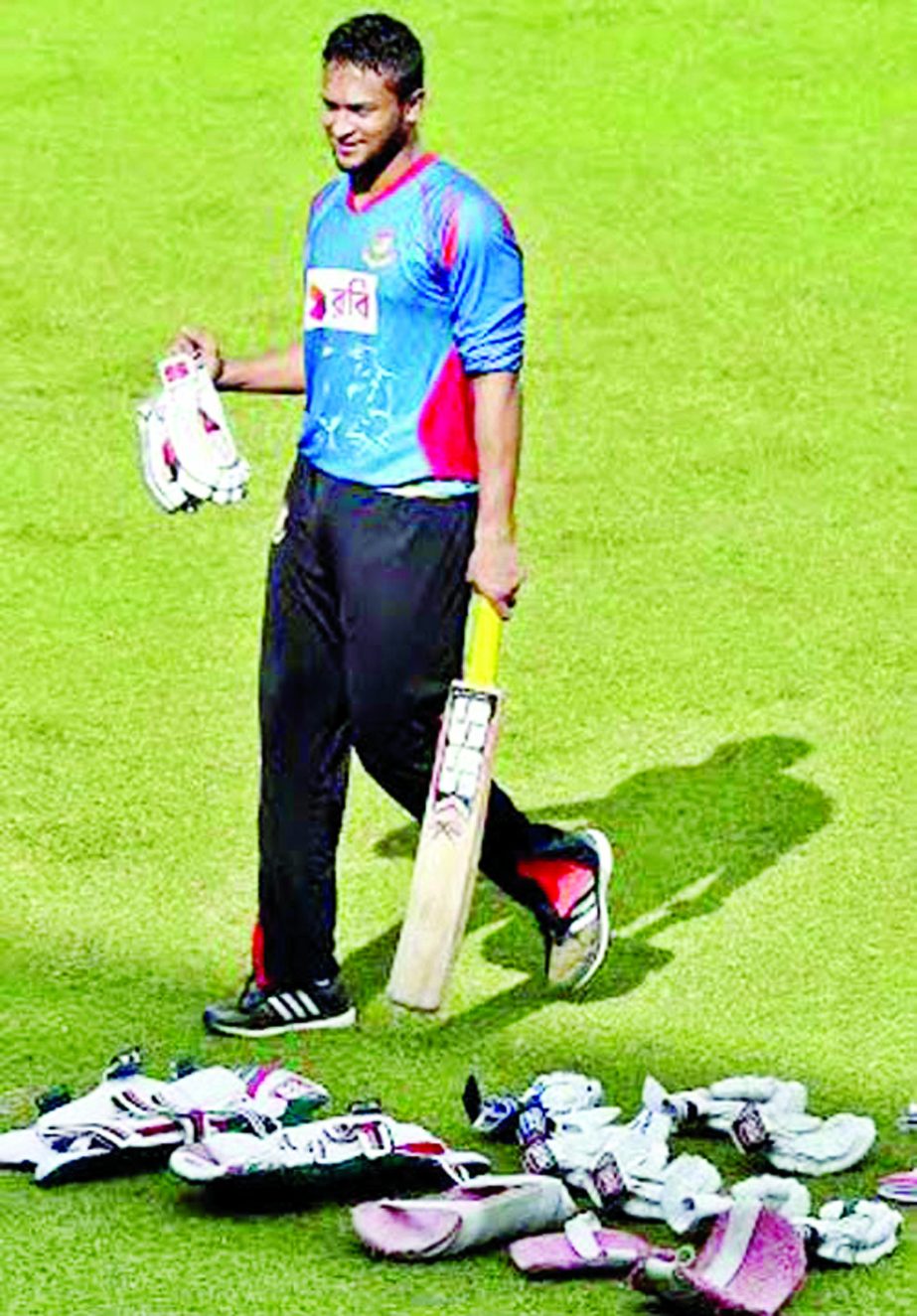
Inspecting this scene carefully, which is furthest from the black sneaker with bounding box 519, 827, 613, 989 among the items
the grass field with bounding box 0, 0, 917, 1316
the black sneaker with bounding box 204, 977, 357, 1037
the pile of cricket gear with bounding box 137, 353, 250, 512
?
the pile of cricket gear with bounding box 137, 353, 250, 512

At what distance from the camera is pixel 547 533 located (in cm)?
1048

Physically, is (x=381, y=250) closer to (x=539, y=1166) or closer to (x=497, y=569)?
(x=497, y=569)

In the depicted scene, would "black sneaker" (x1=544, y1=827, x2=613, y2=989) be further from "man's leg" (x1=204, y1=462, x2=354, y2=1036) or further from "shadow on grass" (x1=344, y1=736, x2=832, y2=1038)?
"man's leg" (x1=204, y1=462, x2=354, y2=1036)

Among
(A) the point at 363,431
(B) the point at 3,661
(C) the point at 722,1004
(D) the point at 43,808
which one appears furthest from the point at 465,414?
(B) the point at 3,661

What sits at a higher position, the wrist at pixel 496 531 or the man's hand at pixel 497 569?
the wrist at pixel 496 531

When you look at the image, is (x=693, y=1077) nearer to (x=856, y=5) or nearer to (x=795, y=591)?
(x=795, y=591)

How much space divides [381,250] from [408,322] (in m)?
0.14

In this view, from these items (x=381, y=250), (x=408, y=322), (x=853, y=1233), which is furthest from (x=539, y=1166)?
(x=381, y=250)

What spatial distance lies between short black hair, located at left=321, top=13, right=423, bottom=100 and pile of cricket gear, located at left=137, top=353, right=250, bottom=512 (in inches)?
27.5

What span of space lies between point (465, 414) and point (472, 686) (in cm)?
51

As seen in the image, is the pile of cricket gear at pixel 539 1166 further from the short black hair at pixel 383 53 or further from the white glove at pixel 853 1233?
the short black hair at pixel 383 53

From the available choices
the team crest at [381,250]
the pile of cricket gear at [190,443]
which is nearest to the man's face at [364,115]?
the team crest at [381,250]

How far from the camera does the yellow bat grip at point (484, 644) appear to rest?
24.2 feet

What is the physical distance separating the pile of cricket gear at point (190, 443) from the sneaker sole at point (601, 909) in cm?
100
